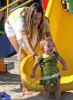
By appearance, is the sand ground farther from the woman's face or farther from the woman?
the woman's face

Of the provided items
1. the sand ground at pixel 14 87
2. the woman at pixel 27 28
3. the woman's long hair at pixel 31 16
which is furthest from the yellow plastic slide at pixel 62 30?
the woman's long hair at pixel 31 16

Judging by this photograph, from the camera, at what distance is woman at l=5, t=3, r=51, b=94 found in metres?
4.10

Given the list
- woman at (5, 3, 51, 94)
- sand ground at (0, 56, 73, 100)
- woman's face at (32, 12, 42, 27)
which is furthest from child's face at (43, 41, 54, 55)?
sand ground at (0, 56, 73, 100)

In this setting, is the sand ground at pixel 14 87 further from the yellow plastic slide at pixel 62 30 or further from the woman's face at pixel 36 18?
the woman's face at pixel 36 18

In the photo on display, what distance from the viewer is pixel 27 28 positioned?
4.24 m

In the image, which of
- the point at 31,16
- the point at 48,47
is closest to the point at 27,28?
the point at 31,16

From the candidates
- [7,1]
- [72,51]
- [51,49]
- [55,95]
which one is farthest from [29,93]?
[7,1]

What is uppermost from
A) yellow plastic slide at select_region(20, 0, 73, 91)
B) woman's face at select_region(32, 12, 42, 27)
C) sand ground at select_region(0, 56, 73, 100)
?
woman's face at select_region(32, 12, 42, 27)

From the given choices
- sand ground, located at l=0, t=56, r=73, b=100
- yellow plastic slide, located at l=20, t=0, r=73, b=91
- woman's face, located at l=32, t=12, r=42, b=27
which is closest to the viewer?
woman's face, located at l=32, t=12, r=42, b=27

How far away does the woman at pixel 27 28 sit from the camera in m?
4.10

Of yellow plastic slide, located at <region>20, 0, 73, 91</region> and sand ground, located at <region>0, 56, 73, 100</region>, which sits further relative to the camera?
yellow plastic slide, located at <region>20, 0, 73, 91</region>

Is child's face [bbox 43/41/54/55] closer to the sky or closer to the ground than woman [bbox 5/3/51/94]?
closer to the ground

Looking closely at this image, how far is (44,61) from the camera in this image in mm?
4094

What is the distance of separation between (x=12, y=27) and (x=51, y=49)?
603 mm
